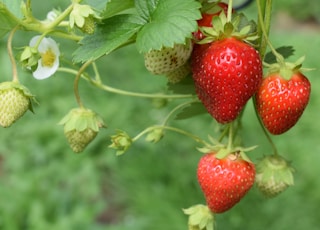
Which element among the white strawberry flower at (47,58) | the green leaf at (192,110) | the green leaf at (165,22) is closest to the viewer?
the green leaf at (165,22)

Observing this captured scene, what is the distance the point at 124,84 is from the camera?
3.58 metres

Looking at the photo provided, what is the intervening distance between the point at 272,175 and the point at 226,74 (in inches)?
7.5

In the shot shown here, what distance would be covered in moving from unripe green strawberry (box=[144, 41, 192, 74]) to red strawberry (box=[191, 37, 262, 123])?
0.06 feet

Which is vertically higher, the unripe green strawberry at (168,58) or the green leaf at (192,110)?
the unripe green strawberry at (168,58)

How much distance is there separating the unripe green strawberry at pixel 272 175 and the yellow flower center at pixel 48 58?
0.31 metres

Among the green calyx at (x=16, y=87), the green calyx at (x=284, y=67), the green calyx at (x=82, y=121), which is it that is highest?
the green calyx at (x=284, y=67)

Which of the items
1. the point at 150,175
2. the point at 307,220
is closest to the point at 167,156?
the point at 150,175

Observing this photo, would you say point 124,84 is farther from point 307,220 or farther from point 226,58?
point 226,58

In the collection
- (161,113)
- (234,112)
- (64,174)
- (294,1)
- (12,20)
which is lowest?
(294,1)

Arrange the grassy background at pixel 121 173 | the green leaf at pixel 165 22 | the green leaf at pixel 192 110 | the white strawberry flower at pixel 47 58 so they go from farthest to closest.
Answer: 1. the grassy background at pixel 121 173
2. the green leaf at pixel 192 110
3. the white strawberry flower at pixel 47 58
4. the green leaf at pixel 165 22

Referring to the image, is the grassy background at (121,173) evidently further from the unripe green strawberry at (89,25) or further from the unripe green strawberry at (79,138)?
the unripe green strawberry at (89,25)

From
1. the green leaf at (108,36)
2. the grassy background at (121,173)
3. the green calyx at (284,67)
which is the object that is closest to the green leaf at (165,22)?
the green leaf at (108,36)

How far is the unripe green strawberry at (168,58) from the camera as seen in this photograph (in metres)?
0.81

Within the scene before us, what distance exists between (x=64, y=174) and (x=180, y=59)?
94.8 inches
